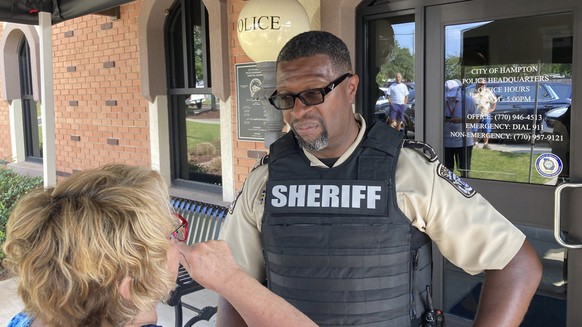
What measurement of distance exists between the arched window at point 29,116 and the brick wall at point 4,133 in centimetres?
31

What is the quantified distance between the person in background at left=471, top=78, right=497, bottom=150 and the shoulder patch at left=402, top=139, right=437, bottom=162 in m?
1.59

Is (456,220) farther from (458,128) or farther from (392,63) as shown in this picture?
(392,63)

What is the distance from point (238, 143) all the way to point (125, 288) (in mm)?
3711

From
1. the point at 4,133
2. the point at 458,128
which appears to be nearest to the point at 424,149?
the point at 458,128

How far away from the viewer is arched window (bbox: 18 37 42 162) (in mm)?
8281

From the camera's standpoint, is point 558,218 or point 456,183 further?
point 558,218

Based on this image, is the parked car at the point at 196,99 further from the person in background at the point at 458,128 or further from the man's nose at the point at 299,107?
the man's nose at the point at 299,107

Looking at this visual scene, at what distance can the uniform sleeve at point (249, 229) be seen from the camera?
1776 mm

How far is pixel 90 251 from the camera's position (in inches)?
36.6

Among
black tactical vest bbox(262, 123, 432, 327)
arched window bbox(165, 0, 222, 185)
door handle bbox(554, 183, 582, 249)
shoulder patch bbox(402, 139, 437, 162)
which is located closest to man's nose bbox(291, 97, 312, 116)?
black tactical vest bbox(262, 123, 432, 327)

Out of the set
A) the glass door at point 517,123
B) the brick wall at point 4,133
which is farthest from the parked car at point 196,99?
the brick wall at point 4,133

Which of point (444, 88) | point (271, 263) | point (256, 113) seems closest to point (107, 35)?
point (256, 113)

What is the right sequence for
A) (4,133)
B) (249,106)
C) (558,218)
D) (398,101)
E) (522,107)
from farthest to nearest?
1. (4,133)
2. (249,106)
3. (398,101)
4. (522,107)
5. (558,218)

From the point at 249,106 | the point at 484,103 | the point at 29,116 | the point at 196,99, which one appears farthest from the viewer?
the point at 29,116
